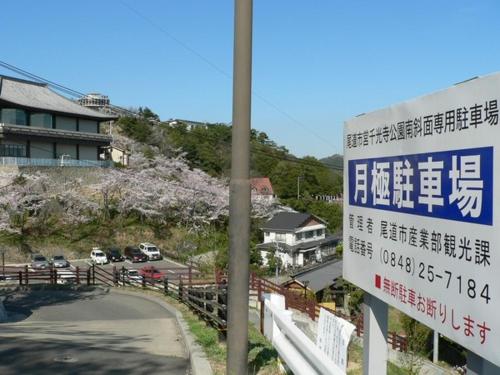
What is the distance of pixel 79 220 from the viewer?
131 ft

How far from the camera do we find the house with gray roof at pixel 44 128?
133 feet

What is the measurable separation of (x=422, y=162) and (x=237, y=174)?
6.12 feet

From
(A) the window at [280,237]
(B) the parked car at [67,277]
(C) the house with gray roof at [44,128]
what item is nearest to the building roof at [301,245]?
(A) the window at [280,237]

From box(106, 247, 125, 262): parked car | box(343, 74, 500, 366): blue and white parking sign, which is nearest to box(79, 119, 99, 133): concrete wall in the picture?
box(106, 247, 125, 262): parked car

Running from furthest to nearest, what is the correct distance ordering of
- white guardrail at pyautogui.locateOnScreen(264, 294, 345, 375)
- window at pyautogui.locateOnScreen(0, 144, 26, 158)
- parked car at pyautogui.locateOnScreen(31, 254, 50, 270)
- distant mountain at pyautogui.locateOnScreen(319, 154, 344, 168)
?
1. window at pyautogui.locateOnScreen(0, 144, 26, 158)
2. parked car at pyautogui.locateOnScreen(31, 254, 50, 270)
3. distant mountain at pyautogui.locateOnScreen(319, 154, 344, 168)
4. white guardrail at pyautogui.locateOnScreen(264, 294, 345, 375)

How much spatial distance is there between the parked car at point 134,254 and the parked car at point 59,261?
4.74m

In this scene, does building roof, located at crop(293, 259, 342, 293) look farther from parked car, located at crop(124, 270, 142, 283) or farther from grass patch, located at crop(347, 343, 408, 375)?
grass patch, located at crop(347, 343, 408, 375)

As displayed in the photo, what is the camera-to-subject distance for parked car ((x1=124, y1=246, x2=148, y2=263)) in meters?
37.2

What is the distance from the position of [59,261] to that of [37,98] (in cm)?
1844

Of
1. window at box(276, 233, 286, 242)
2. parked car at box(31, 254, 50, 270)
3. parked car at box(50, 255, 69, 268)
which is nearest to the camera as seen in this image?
parked car at box(31, 254, 50, 270)

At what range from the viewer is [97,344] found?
861 cm

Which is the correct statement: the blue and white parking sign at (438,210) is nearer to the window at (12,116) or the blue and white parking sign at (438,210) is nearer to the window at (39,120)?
the window at (12,116)

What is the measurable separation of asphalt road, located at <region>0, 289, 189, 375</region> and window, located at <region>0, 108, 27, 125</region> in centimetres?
2878

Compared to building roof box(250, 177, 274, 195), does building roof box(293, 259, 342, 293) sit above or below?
below
